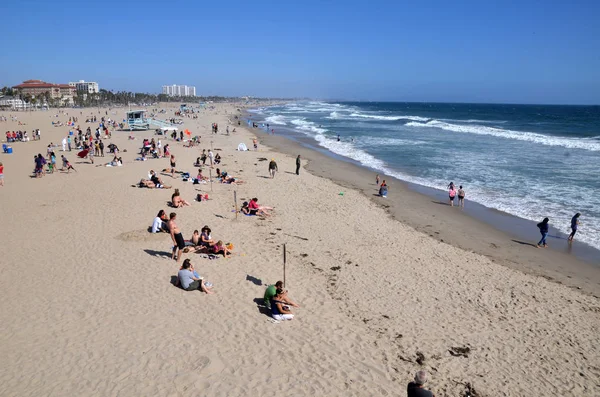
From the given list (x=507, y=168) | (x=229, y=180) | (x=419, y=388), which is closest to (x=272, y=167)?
(x=229, y=180)

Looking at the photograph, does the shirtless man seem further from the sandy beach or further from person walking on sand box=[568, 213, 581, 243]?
person walking on sand box=[568, 213, 581, 243]

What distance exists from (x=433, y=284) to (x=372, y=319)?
2.36 meters

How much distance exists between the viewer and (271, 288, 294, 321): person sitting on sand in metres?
7.25

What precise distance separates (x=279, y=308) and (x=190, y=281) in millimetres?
2087

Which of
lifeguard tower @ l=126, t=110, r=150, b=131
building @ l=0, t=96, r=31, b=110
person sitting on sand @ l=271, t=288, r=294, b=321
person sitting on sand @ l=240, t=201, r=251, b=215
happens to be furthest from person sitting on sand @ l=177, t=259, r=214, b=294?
building @ l=0, t=96, r=31, b=110

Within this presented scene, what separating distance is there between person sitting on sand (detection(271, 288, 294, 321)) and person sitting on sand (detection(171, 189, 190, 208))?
7531mm

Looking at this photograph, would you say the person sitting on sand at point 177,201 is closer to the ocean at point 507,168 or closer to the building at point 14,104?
the ocean at point 507,168

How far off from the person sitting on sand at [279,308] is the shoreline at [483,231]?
687 cm

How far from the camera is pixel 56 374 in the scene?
5527 millimetres

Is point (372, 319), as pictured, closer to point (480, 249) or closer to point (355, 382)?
point (355, 382)

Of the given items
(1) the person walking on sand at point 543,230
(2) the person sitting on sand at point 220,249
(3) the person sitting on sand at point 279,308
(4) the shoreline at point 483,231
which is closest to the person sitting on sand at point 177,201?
(2) the person sitting on sand at point 220,249

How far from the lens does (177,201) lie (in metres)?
13.6

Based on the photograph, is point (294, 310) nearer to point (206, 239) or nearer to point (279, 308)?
point (279, 308)

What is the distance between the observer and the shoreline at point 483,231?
10.4 meters
